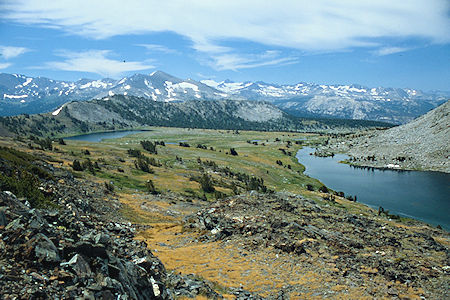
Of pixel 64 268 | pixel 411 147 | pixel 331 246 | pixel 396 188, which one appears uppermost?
pixel 411 147

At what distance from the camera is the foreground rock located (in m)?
18.2

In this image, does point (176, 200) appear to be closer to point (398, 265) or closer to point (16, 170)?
point (16, 170)

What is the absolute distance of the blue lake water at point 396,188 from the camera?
206 feet

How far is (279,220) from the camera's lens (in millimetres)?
26297

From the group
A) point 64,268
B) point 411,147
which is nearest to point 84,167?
point 64,268

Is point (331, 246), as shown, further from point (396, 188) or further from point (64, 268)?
point (396, 188)

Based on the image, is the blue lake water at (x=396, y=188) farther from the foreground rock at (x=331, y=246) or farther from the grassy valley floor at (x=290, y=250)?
the foreground rock at (x=331, y=246)

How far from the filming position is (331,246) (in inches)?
904

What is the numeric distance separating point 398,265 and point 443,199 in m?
66.2

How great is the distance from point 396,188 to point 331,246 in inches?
2893

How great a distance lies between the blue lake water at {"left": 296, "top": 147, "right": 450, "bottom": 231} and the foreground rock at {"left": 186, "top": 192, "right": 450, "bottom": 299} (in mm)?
36623

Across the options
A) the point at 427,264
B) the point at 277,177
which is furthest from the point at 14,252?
the point at 277,177

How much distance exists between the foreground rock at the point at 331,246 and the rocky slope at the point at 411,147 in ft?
323

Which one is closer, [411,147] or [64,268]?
[64,268]
